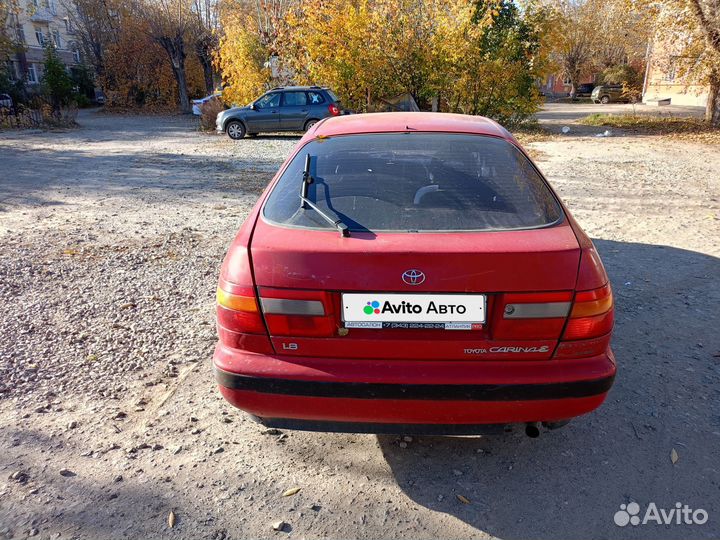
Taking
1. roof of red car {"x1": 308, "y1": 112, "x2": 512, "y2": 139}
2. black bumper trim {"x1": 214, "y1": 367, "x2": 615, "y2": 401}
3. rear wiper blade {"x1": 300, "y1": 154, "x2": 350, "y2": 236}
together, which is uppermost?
roof of red car {"x1": 308, "y1": 112, "x2": 512, "y2": 139}

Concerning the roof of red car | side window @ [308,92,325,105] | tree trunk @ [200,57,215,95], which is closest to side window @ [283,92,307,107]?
side window @ [308,92,325,105]

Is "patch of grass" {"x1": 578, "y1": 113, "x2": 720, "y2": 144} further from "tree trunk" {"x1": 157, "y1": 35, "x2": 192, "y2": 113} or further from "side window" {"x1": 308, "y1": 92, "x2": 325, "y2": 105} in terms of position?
"tree trunk" {"x1": 157, "y1": 35, "x2": 192, "y2": 113}

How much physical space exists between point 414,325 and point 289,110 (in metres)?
15.8

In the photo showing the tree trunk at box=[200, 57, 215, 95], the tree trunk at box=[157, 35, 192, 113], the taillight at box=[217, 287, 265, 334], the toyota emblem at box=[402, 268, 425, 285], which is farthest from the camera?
the tree trunk at box=[200, 57, 215, 95]

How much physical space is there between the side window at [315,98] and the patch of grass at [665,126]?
36.9ft

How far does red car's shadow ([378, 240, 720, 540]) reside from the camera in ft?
7.33

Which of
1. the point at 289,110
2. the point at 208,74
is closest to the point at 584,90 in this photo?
the point at 208,74

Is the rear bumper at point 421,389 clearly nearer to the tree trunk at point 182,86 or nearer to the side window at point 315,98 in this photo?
the side window at point 315,98

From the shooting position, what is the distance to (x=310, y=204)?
7.99 ft

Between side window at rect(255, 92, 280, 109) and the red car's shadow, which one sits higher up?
side window at rect(255, 92, 280, 109)

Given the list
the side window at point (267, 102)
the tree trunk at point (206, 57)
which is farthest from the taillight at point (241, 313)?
the tree trunk at point (206, 57)

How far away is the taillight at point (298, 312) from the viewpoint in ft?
6.94

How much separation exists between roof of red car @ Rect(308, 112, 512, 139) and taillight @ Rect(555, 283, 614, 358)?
1295 mm

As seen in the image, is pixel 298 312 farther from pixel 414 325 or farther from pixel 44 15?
pixel 44 15
